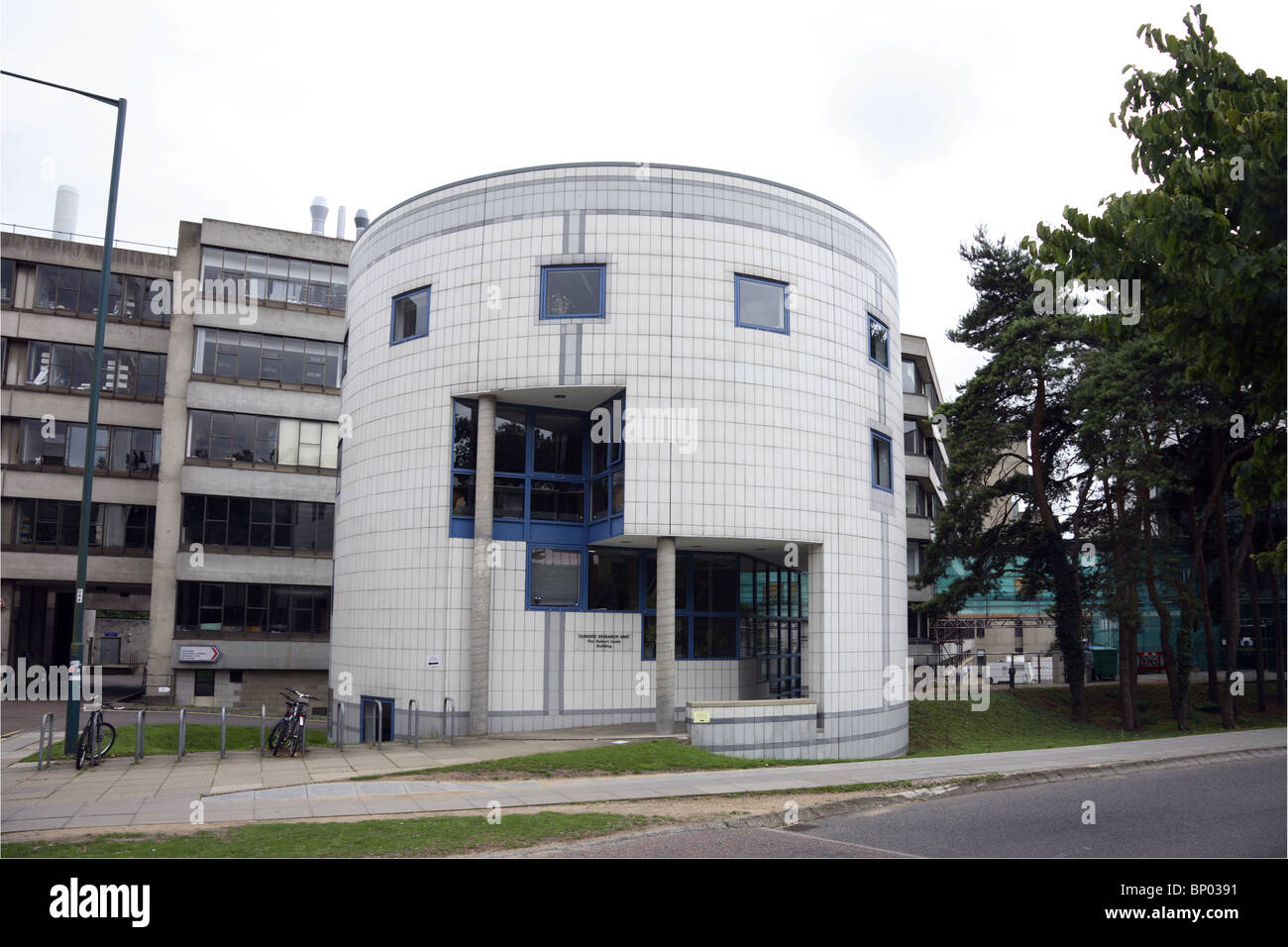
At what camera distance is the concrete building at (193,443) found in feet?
133

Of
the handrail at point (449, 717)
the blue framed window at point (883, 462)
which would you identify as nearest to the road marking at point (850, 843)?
the handrail at point (449, 717)

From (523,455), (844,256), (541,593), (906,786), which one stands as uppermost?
(844,256)

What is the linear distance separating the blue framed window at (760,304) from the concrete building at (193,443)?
22782 millimetres

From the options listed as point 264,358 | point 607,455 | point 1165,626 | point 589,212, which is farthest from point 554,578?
point 1165,626

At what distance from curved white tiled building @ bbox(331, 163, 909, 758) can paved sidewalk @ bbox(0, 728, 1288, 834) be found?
381cm

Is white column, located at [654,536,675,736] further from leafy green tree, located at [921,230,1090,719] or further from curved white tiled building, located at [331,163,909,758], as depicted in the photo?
Result: leafy green tree, located at [921,230,1090,719]

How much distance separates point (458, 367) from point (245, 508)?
22.3 meters

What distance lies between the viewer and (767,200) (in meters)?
24.4

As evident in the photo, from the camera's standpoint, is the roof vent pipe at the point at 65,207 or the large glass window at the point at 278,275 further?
the roof vent pipe at the point at 65,207

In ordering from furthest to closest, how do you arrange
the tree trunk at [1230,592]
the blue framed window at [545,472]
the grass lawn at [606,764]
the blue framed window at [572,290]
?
the tree trunk at [1230,592] → the blue framed window at [545,472] → the blue framed window at [572,290] → the grass lawn at [606,764]

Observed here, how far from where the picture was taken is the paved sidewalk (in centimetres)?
1288

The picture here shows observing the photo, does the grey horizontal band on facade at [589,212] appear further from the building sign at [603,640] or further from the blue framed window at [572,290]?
the building sign at [603,640]
